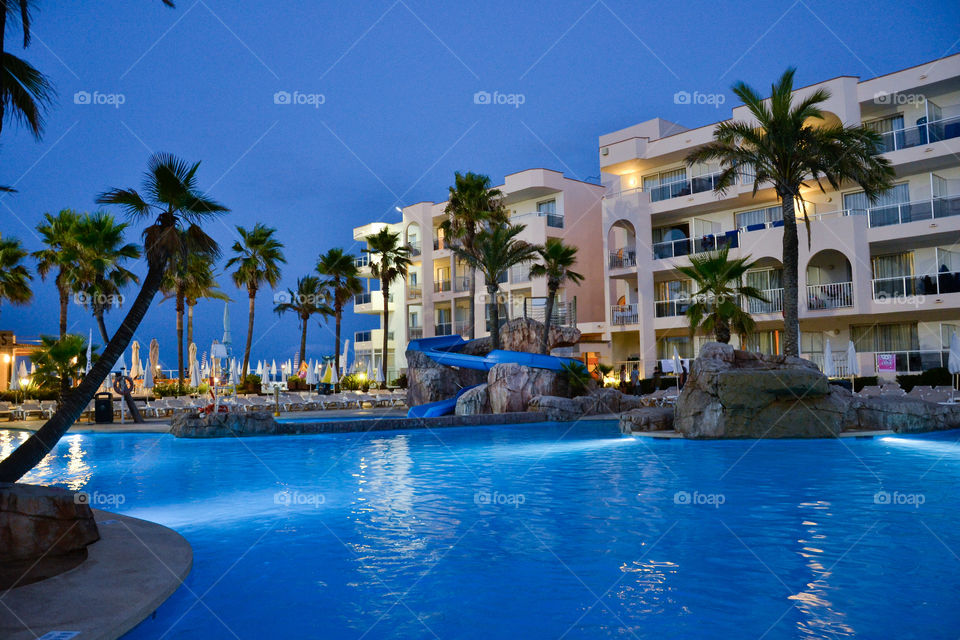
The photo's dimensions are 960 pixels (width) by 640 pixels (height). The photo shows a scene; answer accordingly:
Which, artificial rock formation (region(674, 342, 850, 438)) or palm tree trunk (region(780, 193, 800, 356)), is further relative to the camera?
palm tree trunk (region(780, 193, 800, 356))

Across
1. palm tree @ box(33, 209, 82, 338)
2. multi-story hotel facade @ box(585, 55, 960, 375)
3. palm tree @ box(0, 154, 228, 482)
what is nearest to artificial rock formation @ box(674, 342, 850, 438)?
multi-story hotel facade @ box(585, 55, 960, 375)

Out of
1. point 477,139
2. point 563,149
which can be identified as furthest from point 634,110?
point 477,139

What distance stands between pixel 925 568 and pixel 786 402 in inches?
409

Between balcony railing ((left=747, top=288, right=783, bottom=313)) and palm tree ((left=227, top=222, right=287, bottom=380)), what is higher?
palm tree ((left=227, top=222, right=287, bottom=380))

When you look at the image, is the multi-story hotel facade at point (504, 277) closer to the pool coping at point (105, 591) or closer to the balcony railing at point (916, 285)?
the balcony railing at point (916, 285)

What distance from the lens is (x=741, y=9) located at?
1671 inches

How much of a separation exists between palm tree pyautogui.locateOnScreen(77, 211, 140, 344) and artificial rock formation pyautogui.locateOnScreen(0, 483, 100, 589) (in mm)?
21942

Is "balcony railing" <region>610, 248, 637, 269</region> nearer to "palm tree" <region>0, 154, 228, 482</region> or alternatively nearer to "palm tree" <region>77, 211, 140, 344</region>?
"palm tree" <region>77, 211, 140, 344</region>

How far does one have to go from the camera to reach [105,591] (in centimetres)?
475

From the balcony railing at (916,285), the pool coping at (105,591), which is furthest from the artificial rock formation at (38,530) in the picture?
the balcony railing at (916,285)

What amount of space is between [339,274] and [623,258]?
56.1ft

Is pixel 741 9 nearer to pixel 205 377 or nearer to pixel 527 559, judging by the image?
pixel 205 377

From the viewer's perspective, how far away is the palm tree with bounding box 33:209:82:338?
28.1m

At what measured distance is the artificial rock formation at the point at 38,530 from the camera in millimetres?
5469
